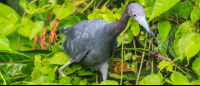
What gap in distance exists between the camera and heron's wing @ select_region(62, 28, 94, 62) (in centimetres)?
156

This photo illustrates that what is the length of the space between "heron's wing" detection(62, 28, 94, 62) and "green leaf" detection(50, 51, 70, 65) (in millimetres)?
71

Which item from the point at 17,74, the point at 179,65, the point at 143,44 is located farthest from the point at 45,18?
the point at 179,65

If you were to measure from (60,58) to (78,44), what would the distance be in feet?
0.89

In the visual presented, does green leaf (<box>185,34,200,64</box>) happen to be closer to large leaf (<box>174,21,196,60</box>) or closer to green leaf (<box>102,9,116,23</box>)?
large leaf (<box>174,21,196,60</box>)

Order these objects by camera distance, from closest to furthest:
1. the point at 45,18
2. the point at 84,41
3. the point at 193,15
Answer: the point at 193,15 → the point at 84,41 → the point at 45,18

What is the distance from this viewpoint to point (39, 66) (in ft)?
5.20

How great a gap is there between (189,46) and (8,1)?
1.97m

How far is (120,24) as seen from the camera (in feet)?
4.30

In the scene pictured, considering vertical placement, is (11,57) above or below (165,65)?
above

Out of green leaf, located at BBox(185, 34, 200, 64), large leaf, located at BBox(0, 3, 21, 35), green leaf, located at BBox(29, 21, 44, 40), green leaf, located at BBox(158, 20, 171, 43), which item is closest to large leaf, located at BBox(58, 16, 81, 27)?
green leaf, located at BBox(29, 21, 44, 40)

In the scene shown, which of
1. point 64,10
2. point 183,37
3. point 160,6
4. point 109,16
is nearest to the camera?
point 160,6

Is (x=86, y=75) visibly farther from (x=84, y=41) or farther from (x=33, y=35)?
(x=33, y=35)

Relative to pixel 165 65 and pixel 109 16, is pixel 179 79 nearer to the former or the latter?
pixel 165 65

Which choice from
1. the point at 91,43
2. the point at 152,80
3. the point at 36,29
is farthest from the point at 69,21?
the point at 152,80
